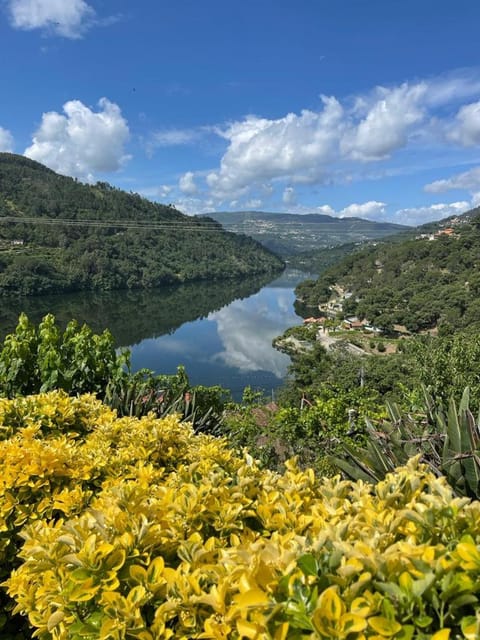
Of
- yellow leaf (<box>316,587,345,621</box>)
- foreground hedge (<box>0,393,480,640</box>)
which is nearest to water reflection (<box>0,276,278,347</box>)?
foreground hedge (<box>0,393,480,640</box>)

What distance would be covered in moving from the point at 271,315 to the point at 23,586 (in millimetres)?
59559

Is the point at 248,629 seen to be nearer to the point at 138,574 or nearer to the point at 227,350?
the point at 138,574

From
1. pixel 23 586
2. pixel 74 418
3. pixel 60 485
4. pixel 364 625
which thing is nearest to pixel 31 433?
pixel 60 485

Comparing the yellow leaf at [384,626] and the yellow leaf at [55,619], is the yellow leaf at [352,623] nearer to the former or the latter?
the yellow leaf at [384,626]

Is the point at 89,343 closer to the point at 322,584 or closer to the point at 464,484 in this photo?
the point at 464,484

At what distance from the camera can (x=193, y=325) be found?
171 ft

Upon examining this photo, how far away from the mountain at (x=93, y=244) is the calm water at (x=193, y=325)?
13.5ft

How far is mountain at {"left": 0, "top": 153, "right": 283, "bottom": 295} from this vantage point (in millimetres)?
60531

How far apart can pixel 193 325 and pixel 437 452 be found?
50.1m

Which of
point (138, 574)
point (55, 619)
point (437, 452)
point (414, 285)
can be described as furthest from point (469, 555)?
point (414, 285)

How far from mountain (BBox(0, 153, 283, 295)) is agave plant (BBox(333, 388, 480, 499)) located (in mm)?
44415

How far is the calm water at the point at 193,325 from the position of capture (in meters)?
35.0

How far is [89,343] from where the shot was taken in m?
4.33

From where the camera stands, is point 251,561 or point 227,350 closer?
point 251,561
